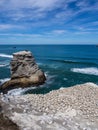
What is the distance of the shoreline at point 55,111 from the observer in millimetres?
16872

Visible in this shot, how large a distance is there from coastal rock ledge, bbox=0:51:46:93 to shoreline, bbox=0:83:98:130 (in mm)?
11049

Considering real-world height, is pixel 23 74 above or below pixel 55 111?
above

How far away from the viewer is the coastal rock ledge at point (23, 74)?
117ft

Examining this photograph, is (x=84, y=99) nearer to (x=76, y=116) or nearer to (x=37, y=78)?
(x=76, y=116)

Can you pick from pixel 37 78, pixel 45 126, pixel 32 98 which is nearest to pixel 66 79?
pixel 37 78

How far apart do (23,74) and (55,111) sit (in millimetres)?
17653

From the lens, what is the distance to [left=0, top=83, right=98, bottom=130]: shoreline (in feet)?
55.4

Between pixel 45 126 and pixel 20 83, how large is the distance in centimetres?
2017

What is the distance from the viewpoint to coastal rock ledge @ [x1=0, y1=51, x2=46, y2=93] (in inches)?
1409

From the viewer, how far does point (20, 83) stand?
1422 inches

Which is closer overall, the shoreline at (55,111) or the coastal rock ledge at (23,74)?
the shoreline at (55,111)

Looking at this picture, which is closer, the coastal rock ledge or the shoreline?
the shoreline

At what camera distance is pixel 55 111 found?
20109 millimetres

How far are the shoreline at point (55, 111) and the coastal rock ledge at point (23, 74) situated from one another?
11049 mm
